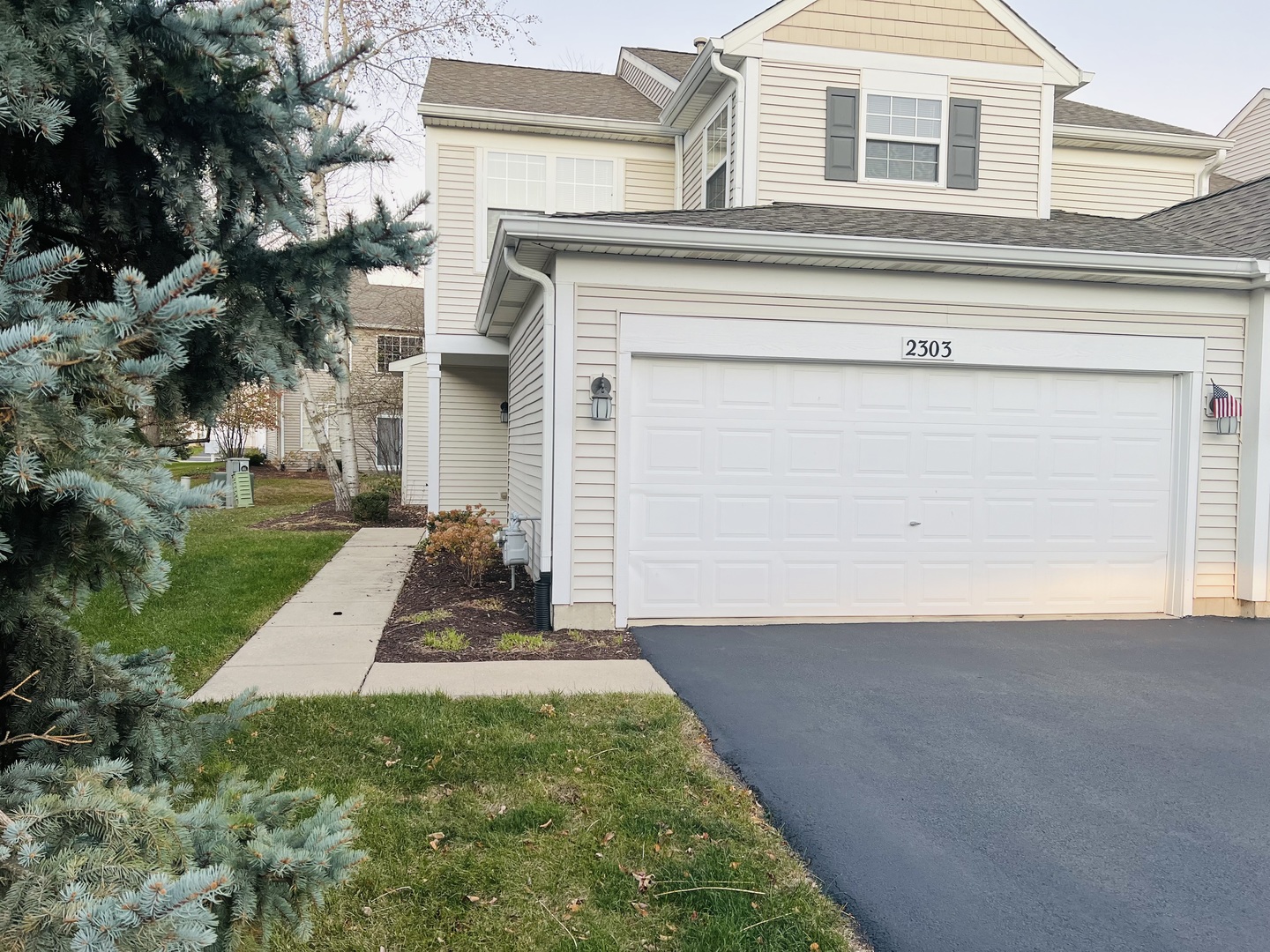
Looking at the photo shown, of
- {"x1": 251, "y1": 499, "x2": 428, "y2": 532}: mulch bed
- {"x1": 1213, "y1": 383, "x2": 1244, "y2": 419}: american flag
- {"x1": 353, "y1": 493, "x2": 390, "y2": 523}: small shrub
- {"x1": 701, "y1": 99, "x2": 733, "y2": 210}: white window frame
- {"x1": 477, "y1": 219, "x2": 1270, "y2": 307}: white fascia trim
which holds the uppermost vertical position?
{"x1": 701, "y1": 99, "x2": 733, "y2": 210}: white window frame

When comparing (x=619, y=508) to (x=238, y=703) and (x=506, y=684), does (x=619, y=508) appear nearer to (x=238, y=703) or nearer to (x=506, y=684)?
(x=506, y=684)

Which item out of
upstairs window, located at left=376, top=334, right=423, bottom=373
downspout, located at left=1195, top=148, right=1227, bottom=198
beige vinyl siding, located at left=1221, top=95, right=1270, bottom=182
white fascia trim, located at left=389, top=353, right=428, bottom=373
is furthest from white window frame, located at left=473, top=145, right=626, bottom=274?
upstairs window, located at left=376, top=334, right=423, bottom=373

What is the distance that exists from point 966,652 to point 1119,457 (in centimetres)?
274

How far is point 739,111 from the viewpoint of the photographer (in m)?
9.67

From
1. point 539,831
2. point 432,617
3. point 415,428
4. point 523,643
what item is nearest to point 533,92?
point 415,428

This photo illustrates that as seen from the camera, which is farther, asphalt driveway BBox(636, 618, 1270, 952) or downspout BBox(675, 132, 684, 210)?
downspout BBox(675, 132, 684, 210)

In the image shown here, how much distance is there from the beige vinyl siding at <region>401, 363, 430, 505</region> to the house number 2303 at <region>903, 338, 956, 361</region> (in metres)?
12.0

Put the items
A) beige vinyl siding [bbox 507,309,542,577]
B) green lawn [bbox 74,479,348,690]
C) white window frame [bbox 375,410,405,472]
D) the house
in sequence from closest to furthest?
green lawn [bbox 74,479,348,690] < the house < beige vinyl siding [bbox 507,309,542,577] < white window frame [bbox 375,410,405,472]

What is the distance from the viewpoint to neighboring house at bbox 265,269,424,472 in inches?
938

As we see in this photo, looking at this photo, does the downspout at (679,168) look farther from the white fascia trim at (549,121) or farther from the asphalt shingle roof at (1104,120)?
the asphalt shingle roof at (1104,120)

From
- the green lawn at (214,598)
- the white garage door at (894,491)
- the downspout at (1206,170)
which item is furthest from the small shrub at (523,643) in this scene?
the downspout at (1206,170)

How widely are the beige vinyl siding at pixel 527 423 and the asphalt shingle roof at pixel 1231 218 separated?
671 cm

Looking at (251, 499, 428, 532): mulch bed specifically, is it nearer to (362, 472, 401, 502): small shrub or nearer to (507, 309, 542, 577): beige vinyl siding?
(362, 472, 401, 502): small shrub

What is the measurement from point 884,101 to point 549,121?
488 cm
